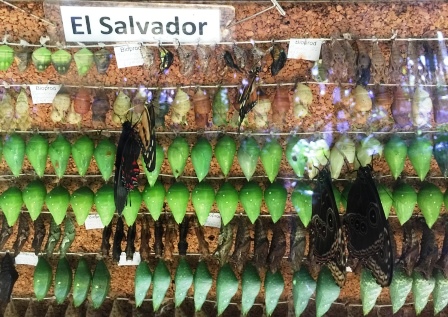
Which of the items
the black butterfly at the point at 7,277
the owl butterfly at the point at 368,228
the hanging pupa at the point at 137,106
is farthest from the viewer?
the black butterfly at the point at 7,277

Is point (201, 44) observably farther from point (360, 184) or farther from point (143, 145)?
point (360, 184)

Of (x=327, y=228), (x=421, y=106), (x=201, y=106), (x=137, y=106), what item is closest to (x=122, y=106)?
(x=137, y=106)

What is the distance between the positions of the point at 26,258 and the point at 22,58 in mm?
961

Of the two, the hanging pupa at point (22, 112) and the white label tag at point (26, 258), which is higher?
the hanging pupa at point (22, 112)

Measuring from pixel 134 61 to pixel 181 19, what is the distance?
10.1 inches

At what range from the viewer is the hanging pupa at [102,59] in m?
1.77

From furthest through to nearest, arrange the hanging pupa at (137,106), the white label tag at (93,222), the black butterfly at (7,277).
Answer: the white label tag at (93,222), the black butterfly at (7,277), the hanging pupa at (137,106)

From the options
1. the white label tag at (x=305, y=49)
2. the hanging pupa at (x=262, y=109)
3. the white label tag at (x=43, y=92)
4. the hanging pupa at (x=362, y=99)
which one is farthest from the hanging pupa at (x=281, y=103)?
the white label tag at (x=43, y=92)

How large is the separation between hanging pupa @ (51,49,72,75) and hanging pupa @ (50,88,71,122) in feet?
0.30

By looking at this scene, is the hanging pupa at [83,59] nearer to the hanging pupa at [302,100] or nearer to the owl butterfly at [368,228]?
the hanging pupa at [302,100]

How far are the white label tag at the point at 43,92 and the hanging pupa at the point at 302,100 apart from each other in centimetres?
93

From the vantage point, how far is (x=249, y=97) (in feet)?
5.82

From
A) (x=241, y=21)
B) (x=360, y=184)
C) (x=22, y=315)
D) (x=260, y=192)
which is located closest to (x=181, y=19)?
(x=241, y=21)

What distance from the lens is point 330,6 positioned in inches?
69.7
